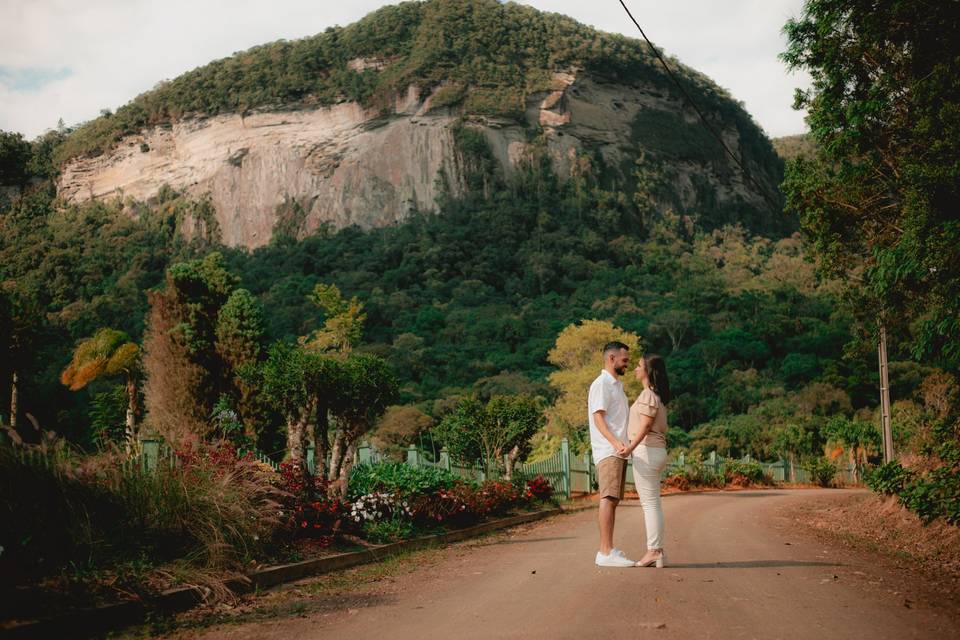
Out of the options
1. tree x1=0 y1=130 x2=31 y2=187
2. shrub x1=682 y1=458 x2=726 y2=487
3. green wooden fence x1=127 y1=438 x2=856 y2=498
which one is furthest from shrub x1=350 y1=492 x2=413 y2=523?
tree x1=0 y1=130 x2=31 y2=187

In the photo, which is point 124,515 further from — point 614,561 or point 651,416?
point 651,416

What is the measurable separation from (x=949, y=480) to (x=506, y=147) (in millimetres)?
118519

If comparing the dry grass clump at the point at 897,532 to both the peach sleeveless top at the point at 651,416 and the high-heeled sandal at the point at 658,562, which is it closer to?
the high-heeled sandal at the point at 658,562

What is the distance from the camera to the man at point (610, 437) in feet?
25.8

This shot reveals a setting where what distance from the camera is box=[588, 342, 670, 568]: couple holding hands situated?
25.6 ft

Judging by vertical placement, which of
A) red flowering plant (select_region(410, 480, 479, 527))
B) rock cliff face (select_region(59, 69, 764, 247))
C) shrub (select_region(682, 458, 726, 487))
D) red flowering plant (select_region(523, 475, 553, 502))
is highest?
rock cliff face (select_region(59, 69, 764, 247))

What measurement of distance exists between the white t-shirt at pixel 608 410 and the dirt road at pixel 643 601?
1.10 metres

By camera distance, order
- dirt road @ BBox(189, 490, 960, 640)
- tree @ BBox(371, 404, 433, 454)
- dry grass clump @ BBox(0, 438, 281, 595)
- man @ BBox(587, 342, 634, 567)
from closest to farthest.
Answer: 1. dirt road @ BBox(189, 490, 960, 640)
2. dry grass clump @ BBox(0, 438, 281, 595)
3. man @ BBox(587, 342, 634, 567)
4. tree @ BBox(371, 404, 433, 454)

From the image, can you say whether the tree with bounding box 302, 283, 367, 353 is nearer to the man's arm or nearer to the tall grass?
the tall grass

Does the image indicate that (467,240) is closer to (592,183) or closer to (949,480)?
(592,183)

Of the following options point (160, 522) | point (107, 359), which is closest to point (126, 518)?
point (160, 522)

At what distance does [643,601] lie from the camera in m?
6.27

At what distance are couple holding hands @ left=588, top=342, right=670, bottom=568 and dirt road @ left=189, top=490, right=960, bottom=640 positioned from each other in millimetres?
350

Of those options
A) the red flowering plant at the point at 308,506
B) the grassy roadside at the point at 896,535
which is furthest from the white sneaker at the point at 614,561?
the red flowering plant at the point at 308,506
